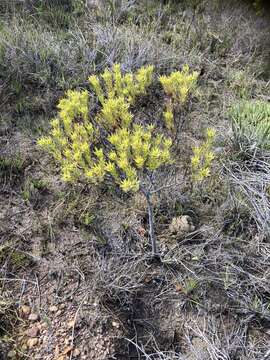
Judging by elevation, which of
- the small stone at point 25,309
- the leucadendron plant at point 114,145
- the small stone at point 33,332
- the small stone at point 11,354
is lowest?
the small stone at point 11,354

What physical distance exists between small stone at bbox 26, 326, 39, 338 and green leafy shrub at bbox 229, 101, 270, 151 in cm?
198

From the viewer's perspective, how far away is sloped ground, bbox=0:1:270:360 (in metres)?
2.10

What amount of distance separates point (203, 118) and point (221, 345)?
6.50 ft

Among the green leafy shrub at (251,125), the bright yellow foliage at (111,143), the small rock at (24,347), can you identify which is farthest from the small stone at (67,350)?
the green leafy shrub at (251,125)

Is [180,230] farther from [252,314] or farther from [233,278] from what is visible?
[252,314]

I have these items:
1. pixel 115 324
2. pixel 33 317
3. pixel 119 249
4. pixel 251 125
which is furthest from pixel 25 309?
pixel 251 125

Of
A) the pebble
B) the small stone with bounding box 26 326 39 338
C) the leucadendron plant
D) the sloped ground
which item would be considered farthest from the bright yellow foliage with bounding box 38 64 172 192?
the small stone with bounding box 26 326 39 338

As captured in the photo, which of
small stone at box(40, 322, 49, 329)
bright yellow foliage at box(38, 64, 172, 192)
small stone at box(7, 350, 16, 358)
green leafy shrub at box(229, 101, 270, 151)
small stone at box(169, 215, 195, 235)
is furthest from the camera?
green leafy shrub at box(229, 101, 270, 151)

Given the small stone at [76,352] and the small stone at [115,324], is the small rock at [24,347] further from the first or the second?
the small stone at [115,324]

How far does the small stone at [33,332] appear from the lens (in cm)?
205

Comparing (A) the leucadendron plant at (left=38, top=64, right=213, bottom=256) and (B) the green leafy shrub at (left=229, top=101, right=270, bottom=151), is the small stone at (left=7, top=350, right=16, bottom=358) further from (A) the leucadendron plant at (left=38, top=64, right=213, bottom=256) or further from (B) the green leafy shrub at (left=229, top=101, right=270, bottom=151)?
(B) the green leafy shrub at (left=229, top=101, right=270, bottom=151)

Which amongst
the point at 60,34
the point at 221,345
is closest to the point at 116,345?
the point at 221,345

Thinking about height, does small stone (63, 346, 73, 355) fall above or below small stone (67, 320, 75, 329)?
below

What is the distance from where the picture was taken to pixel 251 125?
2969 mm
